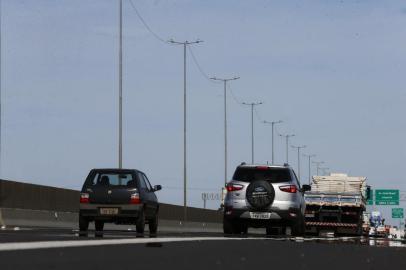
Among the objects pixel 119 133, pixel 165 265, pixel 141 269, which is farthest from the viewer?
pixel 119 133

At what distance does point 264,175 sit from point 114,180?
3.78m

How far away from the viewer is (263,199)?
24953mm

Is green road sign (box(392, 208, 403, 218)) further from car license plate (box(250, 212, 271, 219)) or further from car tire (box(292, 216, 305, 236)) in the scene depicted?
car license plate (box(250, 212, 271, 219))

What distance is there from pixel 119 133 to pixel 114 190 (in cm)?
2668

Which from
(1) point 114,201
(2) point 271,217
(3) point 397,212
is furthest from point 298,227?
(3) point 397,212

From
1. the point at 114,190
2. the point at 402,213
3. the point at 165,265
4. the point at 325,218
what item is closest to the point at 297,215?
the point at 114,190

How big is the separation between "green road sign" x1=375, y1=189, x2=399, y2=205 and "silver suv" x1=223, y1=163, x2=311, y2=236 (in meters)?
89.2

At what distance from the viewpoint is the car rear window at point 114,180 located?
24.8 m

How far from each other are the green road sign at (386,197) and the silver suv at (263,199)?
89.2m

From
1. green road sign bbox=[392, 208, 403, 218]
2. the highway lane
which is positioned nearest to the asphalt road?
the highway lane

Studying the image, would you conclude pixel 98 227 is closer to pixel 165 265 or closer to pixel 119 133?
pixel 165 265

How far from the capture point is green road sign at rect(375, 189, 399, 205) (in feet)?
371

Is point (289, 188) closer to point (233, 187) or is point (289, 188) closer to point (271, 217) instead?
point (271, 217)

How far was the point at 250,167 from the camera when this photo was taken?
25844 millimetres
